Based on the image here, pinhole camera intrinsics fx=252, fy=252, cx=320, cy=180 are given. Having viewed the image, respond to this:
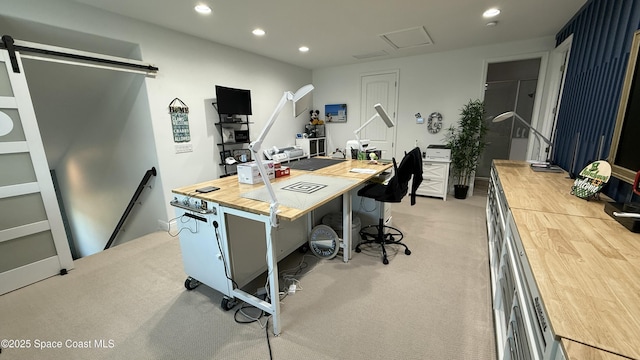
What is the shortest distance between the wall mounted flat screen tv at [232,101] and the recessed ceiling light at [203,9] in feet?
3.10

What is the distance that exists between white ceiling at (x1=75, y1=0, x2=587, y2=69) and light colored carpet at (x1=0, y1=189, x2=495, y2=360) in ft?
8.44

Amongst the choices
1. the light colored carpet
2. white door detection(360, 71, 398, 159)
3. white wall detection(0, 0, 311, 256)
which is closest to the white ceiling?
white wall detection(0, 0, 311, 256)

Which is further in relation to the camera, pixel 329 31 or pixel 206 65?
pixel 206 65

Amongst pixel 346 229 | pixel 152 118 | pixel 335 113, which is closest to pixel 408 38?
pixel 335 113

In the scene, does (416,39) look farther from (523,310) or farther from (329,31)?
(523,310)

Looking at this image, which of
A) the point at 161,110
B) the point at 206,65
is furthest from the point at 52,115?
the point at 206,65

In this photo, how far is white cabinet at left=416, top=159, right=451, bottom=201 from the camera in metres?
4.31

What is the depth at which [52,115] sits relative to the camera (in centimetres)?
361

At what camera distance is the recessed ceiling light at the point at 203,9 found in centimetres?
254

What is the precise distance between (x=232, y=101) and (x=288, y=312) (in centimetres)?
302

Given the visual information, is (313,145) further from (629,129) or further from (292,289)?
(629,129)

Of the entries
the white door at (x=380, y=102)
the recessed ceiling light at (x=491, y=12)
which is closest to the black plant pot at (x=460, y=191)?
the white door at (x=380, y=102)

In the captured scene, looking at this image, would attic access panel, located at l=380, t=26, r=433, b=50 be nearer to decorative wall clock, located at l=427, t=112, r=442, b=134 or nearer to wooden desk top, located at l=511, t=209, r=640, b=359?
decorative wall clock, located at l=427, t=112, r=442, b=134

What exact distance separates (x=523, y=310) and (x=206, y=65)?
4147mm
